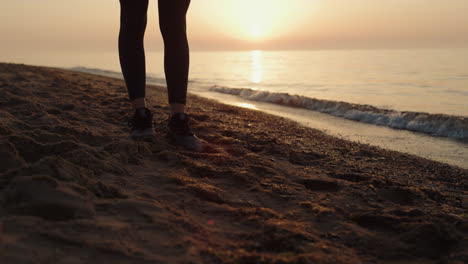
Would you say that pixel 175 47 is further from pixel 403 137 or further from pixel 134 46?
pixel 403 137

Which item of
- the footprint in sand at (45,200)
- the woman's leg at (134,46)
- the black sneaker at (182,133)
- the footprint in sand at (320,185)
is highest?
the woman's leg at (134,46)

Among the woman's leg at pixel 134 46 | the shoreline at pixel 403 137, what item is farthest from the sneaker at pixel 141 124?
the shoreline at pixel 403 137

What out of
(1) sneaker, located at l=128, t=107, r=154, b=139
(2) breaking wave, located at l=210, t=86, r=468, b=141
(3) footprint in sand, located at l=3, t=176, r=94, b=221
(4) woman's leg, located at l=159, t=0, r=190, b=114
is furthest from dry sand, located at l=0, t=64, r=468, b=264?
(2) breaking wave, located at l=210, t=86, r=468, b=141

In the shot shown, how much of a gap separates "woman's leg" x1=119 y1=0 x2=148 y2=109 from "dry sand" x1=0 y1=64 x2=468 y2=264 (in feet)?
1.32

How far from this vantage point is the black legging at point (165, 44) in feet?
7.75

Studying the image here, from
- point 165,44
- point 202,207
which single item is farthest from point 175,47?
point 202,207

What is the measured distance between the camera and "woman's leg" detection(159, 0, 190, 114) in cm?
237

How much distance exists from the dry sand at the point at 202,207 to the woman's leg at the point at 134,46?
401mm

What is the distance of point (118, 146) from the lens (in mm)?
2123

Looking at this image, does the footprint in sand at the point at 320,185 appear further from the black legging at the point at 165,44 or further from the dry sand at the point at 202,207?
the black legging at the point at 165,44

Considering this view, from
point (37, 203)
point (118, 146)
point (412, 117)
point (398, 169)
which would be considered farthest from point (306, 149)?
point (412, 117)

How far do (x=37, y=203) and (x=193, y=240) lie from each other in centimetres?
59

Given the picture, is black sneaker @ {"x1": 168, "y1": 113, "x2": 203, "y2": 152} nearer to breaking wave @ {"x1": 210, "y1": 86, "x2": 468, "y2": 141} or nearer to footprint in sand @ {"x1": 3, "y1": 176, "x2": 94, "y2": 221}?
footprint in sand @ {"x1": 3, "y1": 176, "x2": 94, "y2": 221}

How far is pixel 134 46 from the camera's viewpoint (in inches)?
95.8
